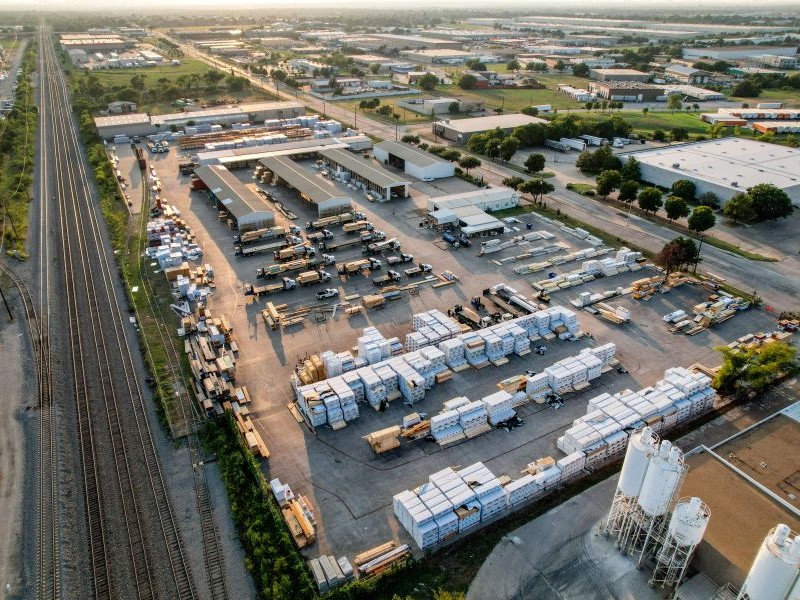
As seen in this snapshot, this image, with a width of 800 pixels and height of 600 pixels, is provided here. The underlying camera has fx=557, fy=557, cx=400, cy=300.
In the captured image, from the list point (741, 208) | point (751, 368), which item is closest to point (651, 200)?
point (741, 208)

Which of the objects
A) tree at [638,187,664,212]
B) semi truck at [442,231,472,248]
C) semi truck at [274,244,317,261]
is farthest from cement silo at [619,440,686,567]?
tree at [638,187,664,212]

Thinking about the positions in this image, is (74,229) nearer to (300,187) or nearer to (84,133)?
(300,187)

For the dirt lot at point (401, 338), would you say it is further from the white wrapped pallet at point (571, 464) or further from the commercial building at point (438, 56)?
the commercial building at point (438, 56)

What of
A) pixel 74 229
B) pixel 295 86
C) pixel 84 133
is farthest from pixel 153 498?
pixel 295 86

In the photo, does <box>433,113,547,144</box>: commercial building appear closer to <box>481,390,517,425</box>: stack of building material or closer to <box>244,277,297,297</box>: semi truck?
<box>244,277,297,297</box>: semi truck

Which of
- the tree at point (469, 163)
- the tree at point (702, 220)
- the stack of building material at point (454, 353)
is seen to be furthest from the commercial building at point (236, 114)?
the stack of building material at point (454, 353)

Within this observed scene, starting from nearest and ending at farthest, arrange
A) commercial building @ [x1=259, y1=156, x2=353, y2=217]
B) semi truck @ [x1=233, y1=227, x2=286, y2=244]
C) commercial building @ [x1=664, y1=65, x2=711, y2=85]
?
semi truck @ [x1=233, y1=227, x2=286, y2=244] → commercial building @ [x1=259, y1=156, x2=353, y2=217] → commercial building @ [x1=664, y1=65, x2=711, y2=85]
